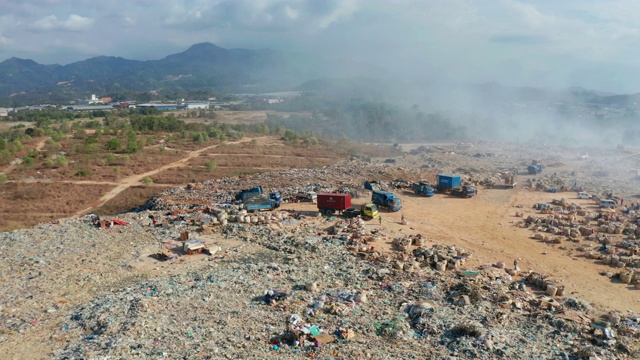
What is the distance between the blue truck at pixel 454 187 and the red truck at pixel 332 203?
855cm

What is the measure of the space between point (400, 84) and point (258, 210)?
164 metres

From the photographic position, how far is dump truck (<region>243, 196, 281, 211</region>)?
20.2 m

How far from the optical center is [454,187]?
25906 millimetres

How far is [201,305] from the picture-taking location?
37.6 ft

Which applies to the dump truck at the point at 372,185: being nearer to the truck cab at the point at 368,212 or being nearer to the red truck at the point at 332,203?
the red truck at the point at 332,203

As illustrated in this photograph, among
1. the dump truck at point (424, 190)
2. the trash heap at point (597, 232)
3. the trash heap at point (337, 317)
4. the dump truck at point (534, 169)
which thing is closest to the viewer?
the trash heap at point (337, 317)

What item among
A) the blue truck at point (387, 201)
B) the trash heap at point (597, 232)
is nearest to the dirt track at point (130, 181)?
the blue truck at point (387, 201)

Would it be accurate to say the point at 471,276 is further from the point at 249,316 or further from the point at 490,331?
the point at 249,316

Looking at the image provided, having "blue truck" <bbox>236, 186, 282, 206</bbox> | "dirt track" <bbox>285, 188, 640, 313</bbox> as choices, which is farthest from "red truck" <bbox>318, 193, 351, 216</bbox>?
"blue truck" <bbox>236, 186, 282, 206</bbox>

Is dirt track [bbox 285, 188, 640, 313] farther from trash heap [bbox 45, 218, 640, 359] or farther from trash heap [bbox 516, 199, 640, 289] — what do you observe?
trash heap [bbox 45, 218, 640, 359]

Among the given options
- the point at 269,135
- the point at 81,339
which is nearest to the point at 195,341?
the point at 81,339

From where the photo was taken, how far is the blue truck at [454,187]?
25.5 meters

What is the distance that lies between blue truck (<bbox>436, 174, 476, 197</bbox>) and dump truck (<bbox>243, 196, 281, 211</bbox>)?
1117 centimetres

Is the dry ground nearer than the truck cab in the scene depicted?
No
